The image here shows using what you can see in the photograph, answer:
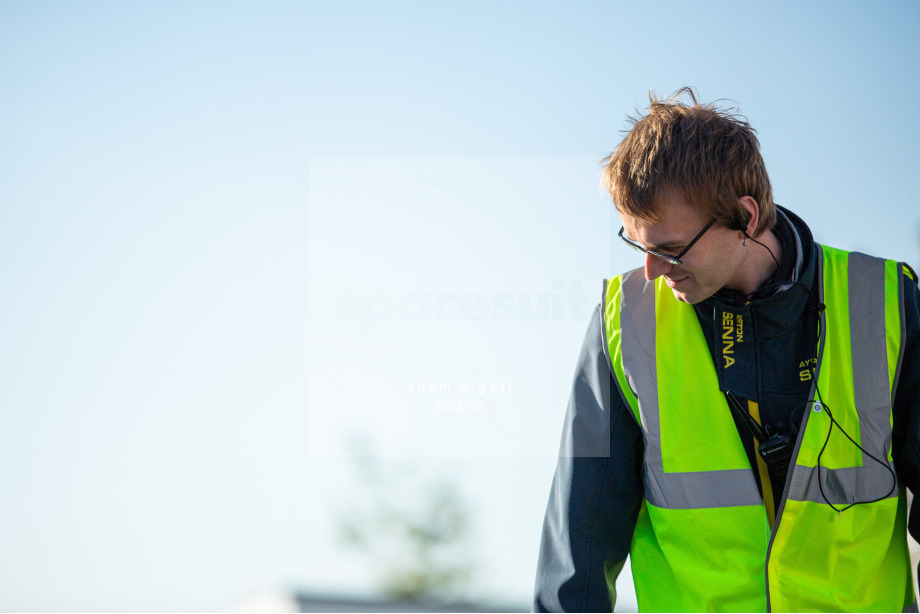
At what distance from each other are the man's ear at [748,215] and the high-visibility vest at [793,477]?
0.14 metres

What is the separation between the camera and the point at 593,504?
4.64 feet

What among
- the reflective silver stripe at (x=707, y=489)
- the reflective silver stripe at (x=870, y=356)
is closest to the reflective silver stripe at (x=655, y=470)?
the reflective silver stripe at (x=707, y=489)

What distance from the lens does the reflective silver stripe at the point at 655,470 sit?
53.8 inches

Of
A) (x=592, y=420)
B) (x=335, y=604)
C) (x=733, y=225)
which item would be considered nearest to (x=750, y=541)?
(x=592, y=420)

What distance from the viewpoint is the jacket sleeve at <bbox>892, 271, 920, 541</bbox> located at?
4.31ft


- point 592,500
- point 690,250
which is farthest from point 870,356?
point 592,500

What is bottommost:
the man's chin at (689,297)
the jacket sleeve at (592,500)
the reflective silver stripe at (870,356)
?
the jacket sleeve at (592,500)

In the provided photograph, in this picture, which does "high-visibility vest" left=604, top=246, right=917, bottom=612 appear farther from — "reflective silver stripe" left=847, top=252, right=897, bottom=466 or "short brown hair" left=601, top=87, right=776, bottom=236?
"short brown hair" left=601, top=87, right=776, bottom=236

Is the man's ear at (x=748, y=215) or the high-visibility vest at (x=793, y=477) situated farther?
the man's ear at (x=748, y=215)

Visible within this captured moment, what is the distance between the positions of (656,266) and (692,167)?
192 millimetres

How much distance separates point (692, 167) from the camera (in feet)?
4.59

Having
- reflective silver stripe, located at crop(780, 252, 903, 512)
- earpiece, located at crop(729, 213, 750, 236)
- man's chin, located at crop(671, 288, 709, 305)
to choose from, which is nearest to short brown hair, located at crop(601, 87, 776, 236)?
earpiece, located at crop(729, 213, 750, 236)

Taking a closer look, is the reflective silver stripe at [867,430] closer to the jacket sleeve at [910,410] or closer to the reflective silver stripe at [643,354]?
the jacket sleeve at [910,410]

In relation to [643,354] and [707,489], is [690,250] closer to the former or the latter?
[643,354]
